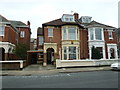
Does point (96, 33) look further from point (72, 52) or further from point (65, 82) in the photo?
point (65, 82)

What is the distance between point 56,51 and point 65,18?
722 centimetres

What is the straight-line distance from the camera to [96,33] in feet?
74.5

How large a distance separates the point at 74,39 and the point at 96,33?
4946 millimetres

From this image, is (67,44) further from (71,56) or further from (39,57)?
(39,57)

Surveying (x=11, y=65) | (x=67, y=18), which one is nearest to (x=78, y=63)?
(x=11, y=65)

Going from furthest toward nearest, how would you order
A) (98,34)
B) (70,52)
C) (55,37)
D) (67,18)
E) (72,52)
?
(67,18)
(98,34)
(55,37)
(72,52)
(70,52)

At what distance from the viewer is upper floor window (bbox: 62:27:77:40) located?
21141mm

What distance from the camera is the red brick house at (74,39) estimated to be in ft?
68.0

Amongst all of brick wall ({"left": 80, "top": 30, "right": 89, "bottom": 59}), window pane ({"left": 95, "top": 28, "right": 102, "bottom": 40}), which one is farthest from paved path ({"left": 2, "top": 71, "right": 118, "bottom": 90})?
window pane ({"left": 95, "top": 28, "right": 102, "bottom": 40})

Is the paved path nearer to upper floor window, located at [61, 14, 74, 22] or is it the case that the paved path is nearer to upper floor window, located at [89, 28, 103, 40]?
upper floor window, located at [89, 28, 103, 40]

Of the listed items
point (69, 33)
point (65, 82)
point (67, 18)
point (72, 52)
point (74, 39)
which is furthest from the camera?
point (67, 18)

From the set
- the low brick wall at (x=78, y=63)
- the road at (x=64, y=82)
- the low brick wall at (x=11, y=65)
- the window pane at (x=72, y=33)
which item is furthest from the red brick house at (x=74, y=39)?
the road at (x=64, y=82)

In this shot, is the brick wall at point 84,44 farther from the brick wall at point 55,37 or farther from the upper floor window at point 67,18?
the brick wall at point 55,37

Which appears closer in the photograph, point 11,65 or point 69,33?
point 11,65
